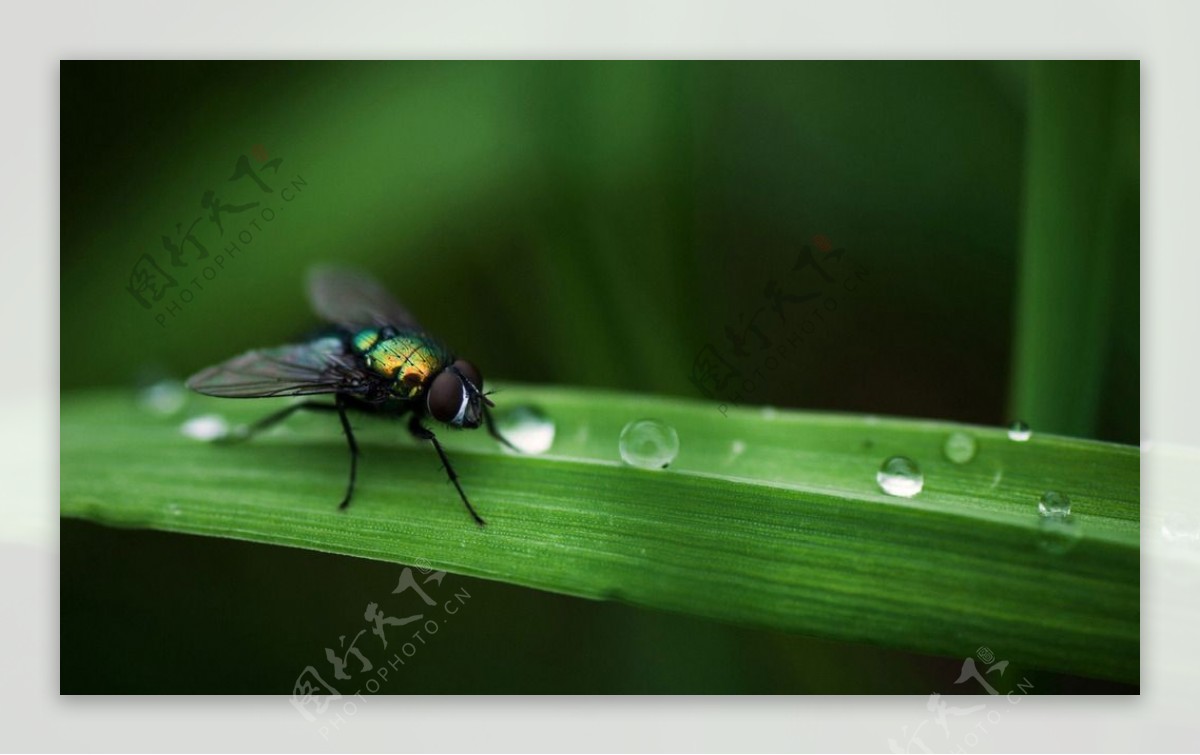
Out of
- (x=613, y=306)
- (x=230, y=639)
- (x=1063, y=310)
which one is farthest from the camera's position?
(x=613, y=306)

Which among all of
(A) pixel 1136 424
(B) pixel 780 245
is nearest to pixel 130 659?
(B) pixel 780 245

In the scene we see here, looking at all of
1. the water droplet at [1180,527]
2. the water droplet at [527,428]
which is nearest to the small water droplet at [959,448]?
the water droplet at [1180,527]

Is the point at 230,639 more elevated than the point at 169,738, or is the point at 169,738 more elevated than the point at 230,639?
the point at 230,639

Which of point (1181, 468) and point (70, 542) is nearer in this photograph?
point (1181, 468)

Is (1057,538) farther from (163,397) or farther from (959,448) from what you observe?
(163,397)

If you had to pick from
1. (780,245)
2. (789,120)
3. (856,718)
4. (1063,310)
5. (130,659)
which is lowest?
(856,718)

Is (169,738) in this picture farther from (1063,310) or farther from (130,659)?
(1063,310)

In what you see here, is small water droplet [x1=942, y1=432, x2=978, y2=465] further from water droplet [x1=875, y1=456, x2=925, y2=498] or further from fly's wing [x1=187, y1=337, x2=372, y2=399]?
fly's wing [x1=187, y1=337, x2=372, y2=399]

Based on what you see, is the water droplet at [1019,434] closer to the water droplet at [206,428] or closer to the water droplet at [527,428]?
the water droplet at [527,428]
